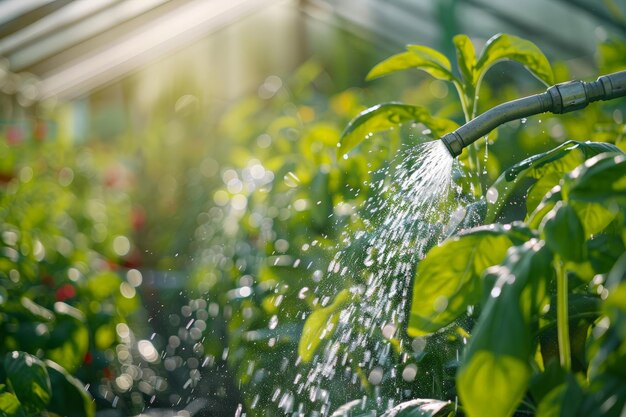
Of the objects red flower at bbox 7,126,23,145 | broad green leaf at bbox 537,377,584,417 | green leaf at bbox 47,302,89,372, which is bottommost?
red flower at bbox 7,126,23,145

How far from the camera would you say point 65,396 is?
3.31 feet

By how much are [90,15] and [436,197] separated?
253cm

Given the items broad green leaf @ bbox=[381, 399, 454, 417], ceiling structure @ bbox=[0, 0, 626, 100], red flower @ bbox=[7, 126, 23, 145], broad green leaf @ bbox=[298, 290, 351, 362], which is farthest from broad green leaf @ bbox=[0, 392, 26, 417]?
red flower @ bbox=[7, 126, 23, 145]

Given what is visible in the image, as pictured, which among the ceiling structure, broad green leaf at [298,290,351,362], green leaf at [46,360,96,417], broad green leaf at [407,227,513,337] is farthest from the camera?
the ceiling structure

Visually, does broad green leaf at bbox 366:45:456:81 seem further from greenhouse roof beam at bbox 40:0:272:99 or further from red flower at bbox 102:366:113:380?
greenhouse roof beam at bbox 40:0:272:99

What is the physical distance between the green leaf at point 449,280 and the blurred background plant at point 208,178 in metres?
0.25

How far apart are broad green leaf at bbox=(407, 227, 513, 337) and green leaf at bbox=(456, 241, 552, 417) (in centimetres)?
8

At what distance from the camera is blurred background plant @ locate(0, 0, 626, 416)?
3.83 ft

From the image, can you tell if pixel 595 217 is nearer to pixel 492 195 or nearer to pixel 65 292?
pixel 492 195

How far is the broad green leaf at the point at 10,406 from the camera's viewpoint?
83cm

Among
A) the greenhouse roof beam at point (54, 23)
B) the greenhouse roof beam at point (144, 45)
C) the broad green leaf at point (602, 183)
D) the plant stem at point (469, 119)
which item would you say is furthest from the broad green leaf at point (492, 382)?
the greenhouse roof beam at point (144, 45)

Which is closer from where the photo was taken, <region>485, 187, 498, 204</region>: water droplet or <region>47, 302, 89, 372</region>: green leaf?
<region>485, 187, 498, 204</region>: water droplet

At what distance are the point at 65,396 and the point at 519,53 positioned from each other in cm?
71

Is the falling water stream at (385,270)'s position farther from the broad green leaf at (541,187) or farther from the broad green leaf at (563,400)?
the broad green leaf at (563,400)
